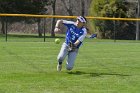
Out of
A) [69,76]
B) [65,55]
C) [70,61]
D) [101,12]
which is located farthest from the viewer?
[101,12]

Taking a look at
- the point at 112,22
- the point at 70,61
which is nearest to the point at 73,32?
the point at 70,61

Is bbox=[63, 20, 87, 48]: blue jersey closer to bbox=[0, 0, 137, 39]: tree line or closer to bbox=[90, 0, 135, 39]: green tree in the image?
bbox=[0, 0, 137, 39]: tree line

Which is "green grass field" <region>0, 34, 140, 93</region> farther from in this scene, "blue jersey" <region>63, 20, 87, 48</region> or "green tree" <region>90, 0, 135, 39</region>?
"green tree" <region>90, 0, 135, 39</region>

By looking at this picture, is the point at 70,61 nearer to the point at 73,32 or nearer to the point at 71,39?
the point at 71,39

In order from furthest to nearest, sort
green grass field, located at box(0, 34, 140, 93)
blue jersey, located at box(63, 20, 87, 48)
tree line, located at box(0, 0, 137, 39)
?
tree line, located at box(0, 0, 137, 39) < blue jersey, located at box(63, 20, 87, 48) < green grass field, located at box(0, 34, 140, 93)

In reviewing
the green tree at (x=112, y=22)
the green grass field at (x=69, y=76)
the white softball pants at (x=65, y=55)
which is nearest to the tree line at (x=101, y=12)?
the green tree at (x=112, y=22)

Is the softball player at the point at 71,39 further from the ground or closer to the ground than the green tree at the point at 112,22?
further from the ground

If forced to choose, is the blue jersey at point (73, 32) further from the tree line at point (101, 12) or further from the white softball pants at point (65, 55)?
the tree line at point (101, 12)

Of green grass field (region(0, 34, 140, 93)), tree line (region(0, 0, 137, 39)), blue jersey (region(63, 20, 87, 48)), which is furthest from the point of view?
tree line (region(0, 0, 137, 39))

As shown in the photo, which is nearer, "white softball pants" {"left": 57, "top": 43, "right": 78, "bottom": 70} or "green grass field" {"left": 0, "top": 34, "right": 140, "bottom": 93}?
"green grass field" {"left": 0, "top": 34, "right": 140, "bottom": 93}

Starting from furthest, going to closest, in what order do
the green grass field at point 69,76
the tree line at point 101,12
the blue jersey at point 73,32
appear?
1. the tree line at point 101,12
2. the blue jersey at point 73,32
3. the green grass field at point 69,76

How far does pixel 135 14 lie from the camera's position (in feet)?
119

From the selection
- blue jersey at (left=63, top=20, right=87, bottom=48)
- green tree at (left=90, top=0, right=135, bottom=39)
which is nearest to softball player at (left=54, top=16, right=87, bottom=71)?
blue jersey at (left=63, top=20, right=87, bottom=48)

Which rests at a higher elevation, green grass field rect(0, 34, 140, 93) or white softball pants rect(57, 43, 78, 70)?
white softball pants rect(57, 43, 78, 70)
